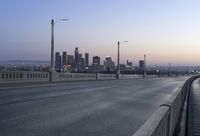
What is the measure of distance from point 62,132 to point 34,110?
5.81 metres

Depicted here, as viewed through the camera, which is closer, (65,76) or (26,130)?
(26,130)

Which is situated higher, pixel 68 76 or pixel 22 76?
pixel 22 76

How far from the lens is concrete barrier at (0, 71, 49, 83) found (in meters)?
42.2

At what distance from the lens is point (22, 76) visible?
46.8 m

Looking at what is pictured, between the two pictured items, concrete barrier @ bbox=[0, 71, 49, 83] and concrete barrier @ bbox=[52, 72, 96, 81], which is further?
concrete barrier @ bbox=[52, 72, 96, 81]

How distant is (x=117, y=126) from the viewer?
1435 cm

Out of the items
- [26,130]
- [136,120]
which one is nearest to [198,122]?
[136,120]

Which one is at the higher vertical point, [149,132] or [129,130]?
[149,132]

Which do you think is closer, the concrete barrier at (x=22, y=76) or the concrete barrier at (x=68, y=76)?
the concrete barrier at (x=22, y=76)

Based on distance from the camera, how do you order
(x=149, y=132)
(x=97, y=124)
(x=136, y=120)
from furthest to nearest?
(x=136, y=120) < (x=97, y=124) < (x=149, y=132)

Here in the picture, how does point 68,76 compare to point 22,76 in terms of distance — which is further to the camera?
point 68,76

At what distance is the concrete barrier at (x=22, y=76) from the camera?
139ft

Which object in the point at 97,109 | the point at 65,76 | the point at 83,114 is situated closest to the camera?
the point at 83,114

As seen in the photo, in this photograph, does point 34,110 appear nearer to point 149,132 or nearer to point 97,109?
point 97,109
